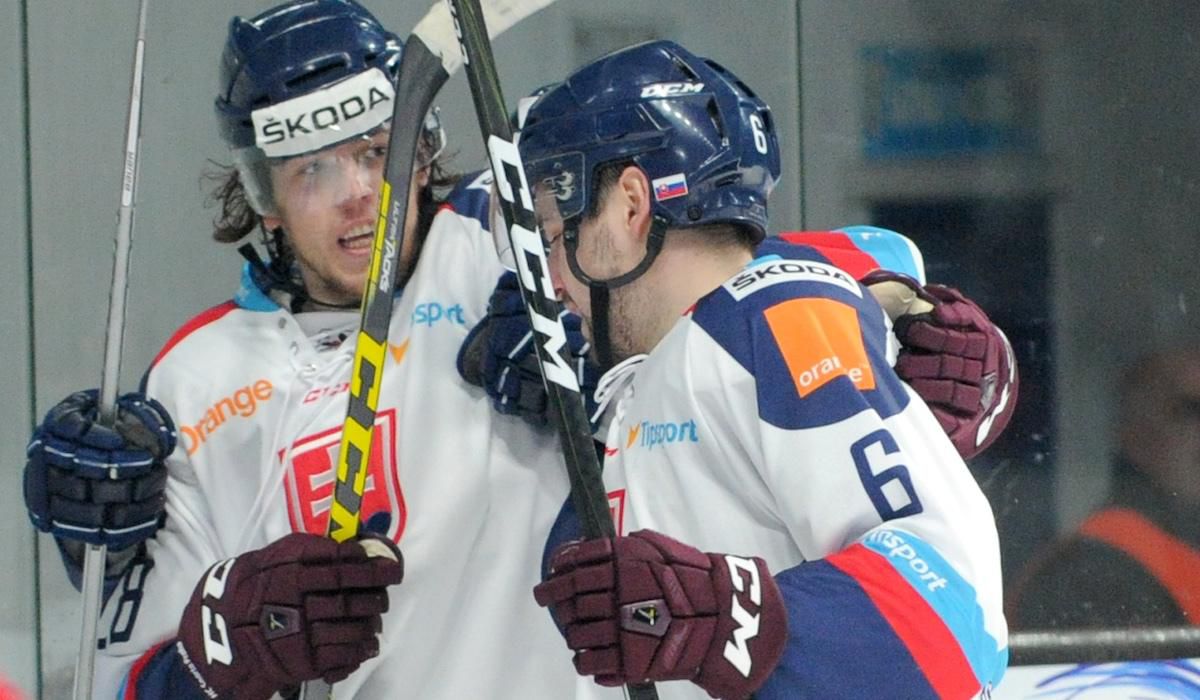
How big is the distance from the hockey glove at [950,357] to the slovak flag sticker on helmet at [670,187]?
0.31m

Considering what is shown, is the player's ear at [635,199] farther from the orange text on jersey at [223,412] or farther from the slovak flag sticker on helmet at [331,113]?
the orange text on jersey at [223,412]

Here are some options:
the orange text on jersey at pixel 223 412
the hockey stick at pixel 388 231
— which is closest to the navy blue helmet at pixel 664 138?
the hockey stick at pixel 388 231

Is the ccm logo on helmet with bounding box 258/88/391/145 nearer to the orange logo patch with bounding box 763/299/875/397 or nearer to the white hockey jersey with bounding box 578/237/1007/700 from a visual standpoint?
the white hockey jersey with bounding box 578/237/1007/700

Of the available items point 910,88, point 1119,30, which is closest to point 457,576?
point 910,88

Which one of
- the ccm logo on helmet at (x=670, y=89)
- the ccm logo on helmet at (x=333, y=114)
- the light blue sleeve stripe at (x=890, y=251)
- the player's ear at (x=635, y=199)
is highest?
the ccm logo on helmet at (x=670, y=89)

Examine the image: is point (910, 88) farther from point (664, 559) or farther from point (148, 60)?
point (664, 559)

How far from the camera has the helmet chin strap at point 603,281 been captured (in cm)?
171

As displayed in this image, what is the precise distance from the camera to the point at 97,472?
1.87 metres

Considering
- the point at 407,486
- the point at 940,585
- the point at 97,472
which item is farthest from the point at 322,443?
the point at 940,585

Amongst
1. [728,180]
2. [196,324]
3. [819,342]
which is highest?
[728,180]

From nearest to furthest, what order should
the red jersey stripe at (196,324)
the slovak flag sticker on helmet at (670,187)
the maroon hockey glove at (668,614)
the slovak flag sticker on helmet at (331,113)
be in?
1. the maroon hockey glove at (668,614)
2. the slovak flag sticker on helmet at (670,187)
3. the slovak flag sticker on helmet at (331,113)
4. the red jersey stripe at (196,324)

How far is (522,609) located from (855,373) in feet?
1.84

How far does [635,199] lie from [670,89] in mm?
108

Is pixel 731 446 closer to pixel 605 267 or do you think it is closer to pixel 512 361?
pixel 605 267
